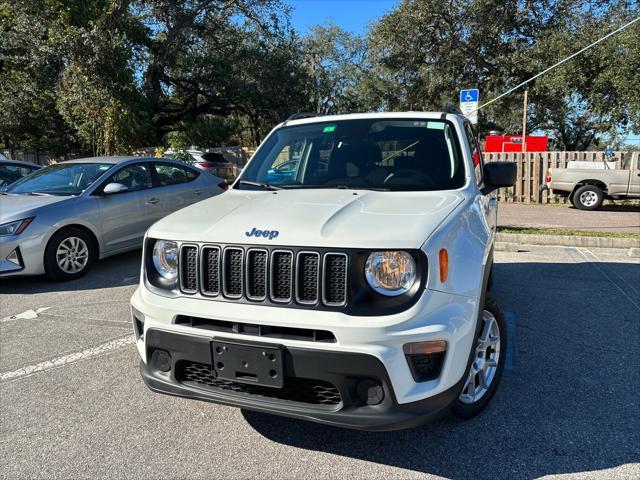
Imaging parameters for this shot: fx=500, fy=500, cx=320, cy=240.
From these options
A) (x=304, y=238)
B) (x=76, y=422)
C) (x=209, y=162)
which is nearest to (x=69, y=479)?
(x=76, y=422)

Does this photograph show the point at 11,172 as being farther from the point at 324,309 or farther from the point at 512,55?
the point at 512,55

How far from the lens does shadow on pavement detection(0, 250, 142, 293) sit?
6.26m

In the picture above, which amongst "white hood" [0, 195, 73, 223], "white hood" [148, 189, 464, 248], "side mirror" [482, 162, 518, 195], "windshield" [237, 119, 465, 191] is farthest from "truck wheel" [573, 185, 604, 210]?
"white hood" [0, 195, 73, 223]

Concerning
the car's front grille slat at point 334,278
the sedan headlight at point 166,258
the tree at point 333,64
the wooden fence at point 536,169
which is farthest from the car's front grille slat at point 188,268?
the tree at point 333,64

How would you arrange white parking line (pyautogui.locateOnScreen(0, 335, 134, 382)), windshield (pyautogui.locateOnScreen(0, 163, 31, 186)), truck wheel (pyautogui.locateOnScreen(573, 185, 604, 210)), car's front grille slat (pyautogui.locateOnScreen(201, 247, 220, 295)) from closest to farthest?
car's front grille slat (pyautogui.locateOnScreen(201, 247, 220, 295)) → white parking line (pyautogui.locateOnScreen(0, 335, 134, 382)) → windshield (pyautogui.locateOnScreen(0, 163, 31, 186)) → truck wheel (pyautogui.locateOnScreen(573, 185, 604, 210))

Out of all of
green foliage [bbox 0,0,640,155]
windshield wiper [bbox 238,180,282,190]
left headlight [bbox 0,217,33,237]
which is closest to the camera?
windshield wiper [bbox 238,180,282,190]

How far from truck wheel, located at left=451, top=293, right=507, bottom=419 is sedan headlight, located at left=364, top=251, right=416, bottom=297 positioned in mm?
871

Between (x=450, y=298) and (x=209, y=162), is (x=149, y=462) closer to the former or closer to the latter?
(x=450, y=298)

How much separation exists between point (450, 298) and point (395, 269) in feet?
1.00

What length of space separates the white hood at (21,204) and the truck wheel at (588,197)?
42.6ft

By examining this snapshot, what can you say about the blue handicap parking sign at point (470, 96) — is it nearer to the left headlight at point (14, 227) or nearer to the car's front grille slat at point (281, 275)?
the left headlight at point (14, 227)

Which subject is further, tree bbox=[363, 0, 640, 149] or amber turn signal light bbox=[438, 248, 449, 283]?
tree bbox=[363, 0, 640, 149]

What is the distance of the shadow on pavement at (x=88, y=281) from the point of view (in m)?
6.26

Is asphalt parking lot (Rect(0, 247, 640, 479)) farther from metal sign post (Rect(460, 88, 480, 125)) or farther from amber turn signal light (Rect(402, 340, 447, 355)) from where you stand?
metal sign post (Rect(460, 88, 480, 125))
